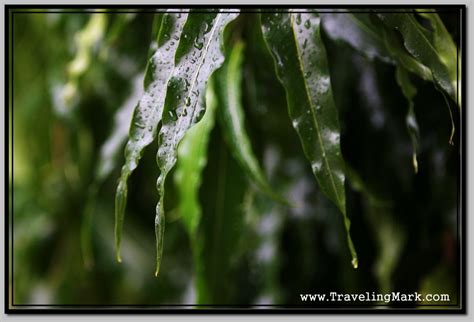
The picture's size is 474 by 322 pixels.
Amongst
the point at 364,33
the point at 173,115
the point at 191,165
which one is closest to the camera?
the point at 173,115

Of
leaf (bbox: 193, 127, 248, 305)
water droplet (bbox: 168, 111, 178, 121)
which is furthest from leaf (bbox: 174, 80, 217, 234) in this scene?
water droplet (bbox: 168, 111, 178, 121)

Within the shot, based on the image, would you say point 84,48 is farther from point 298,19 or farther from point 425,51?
point 425,51

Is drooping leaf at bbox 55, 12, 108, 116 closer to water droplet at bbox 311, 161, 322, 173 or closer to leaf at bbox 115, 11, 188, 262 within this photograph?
leaf at bbox 115, 11, 188, 262

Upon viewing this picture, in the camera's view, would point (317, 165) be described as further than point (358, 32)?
No

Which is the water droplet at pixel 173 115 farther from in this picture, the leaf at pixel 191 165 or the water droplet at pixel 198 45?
the leaf at pixel 191 165

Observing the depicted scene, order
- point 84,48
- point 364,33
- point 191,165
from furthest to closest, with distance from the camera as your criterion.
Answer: point 84,48 < point 191,165 < point 364,33

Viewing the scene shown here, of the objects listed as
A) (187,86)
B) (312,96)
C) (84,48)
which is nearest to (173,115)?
(187,86)
